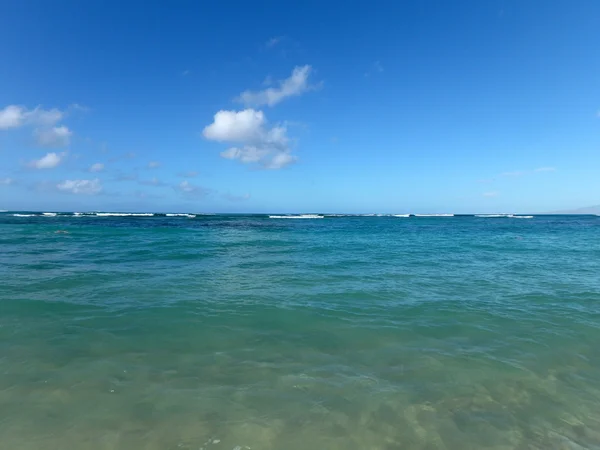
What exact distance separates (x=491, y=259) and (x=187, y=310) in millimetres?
16771

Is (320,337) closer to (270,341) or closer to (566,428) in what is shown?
(270,341)

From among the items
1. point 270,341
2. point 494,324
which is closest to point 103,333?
point 270,341

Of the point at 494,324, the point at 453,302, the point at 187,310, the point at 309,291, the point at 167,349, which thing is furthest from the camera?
the point at 309,291

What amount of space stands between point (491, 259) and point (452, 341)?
13.8 meters

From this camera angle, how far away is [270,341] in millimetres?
7125

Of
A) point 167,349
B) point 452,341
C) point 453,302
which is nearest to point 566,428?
point 452,341

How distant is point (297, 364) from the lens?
6.14 m

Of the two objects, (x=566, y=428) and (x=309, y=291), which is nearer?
(x=566, y=428)

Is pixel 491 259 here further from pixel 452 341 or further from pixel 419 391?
pixel 419 391

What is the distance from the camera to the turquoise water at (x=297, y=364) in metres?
4.38

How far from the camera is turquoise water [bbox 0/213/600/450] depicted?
4375 mm

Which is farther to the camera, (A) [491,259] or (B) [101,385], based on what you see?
(A) [491,259]

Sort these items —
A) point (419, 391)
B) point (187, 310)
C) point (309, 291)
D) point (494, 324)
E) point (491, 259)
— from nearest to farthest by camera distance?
point (419, 391), point (494, 324), point (187, 310), point (309, 291), point (491, 259)

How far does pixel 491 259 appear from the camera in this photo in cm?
1884
